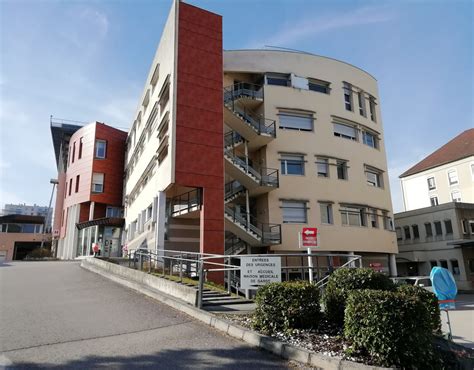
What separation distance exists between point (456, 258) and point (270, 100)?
78.0 feet

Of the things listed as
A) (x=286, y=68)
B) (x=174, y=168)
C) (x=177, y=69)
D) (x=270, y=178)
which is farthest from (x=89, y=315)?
(x=286, y=68)

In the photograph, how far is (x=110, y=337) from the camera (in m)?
6.98

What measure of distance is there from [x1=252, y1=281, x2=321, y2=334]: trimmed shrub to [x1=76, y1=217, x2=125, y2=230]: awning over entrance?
30035 mm

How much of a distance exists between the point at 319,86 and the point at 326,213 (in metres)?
9.65

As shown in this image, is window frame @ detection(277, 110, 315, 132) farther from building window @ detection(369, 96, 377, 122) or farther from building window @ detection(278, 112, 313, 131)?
building window @ detection(369, 96, 377, 122)

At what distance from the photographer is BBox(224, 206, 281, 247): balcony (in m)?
20.0

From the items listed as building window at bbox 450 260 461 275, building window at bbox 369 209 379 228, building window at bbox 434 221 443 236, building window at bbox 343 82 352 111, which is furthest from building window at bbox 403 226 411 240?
building window at bbox 343 82 352 111

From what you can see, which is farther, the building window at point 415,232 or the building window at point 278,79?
the building window at point 415,232

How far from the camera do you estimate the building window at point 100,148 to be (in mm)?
40562

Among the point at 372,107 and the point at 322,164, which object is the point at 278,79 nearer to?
the point at 322,164

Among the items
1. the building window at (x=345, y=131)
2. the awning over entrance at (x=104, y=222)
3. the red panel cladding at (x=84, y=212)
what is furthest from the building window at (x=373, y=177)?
the red panel cladding at (x=84, y=212)

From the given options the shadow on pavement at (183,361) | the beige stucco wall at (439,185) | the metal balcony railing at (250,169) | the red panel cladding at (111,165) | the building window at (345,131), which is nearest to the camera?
the shadow on pavement at (183,361)

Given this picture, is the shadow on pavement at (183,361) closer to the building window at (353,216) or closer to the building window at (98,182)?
the building window at (353,216)

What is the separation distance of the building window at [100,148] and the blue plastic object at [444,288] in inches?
1481
